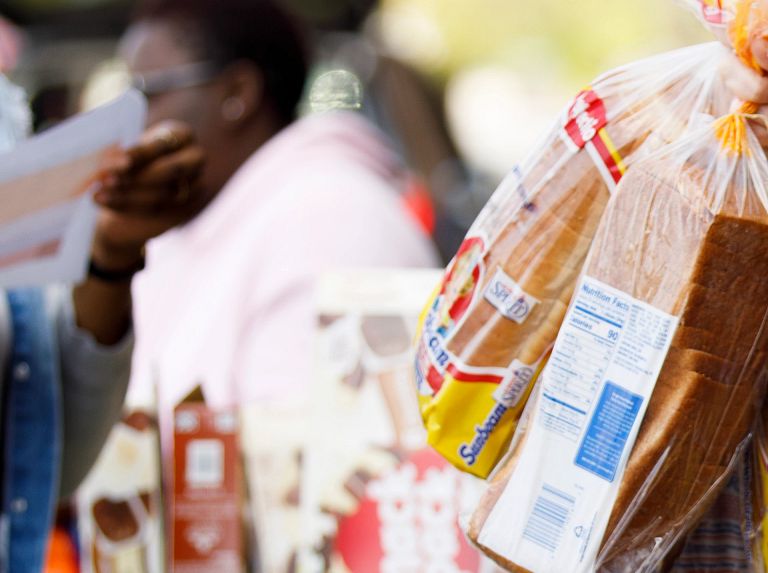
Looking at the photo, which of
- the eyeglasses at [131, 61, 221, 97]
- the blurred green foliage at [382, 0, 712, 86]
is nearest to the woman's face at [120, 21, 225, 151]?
the eyeglasses at [131, 61, 221, 97]

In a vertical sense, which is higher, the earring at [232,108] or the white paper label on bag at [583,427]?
the earring at [232,108]

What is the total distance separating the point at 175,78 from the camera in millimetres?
2682

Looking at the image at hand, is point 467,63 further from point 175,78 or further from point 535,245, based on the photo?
point 535,245

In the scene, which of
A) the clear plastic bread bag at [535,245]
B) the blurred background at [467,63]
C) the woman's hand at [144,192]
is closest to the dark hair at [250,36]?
the woman's hand at [144,192]

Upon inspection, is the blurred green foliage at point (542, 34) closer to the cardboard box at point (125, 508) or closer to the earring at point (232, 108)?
the earring at point (232, 108)

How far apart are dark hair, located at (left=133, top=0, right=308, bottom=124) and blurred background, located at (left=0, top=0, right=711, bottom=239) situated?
1.50 metres

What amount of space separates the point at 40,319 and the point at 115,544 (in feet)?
1.28

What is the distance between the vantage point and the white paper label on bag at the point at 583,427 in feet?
3.23

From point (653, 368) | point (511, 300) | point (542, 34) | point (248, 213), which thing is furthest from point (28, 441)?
point (542, 34)

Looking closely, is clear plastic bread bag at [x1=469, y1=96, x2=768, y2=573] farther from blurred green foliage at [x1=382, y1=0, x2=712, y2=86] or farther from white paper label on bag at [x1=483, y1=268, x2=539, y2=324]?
blurred green foliage at [x1=382, y1=0, x2=712, y2=86]

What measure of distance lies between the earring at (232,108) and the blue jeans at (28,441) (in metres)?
0.99

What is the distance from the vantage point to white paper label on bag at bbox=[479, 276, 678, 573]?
3.23ft

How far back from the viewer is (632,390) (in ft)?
3.23

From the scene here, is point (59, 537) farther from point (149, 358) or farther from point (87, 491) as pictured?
point (149, 358)
